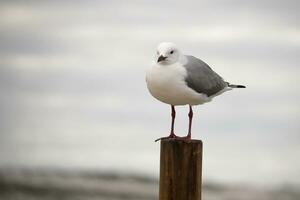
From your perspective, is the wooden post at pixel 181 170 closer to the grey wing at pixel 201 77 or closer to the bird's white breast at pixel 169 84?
the bird's white breast at pixel 169 84

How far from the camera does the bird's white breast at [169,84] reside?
5.94 meters

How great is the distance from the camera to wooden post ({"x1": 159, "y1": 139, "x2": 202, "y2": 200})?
5.07 m

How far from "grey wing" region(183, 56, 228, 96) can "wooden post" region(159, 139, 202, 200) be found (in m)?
1.16

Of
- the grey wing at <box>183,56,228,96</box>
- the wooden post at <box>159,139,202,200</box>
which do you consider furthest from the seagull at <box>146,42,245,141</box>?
the wooden post at <box>159,139,202,200</box>

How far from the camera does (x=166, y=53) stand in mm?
6035

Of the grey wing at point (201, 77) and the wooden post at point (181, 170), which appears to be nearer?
the wooden post at point (181, 170)

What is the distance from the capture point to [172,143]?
511 centimetres

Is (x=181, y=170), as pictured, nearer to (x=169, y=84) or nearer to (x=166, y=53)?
(x=169, y=84)

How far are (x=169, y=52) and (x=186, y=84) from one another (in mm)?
333

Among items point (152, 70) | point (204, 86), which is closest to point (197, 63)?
point (204, 86)

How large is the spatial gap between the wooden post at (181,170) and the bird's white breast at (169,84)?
0.91m

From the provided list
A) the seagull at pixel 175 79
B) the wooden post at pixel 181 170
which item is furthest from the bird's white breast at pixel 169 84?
the wooden post at pixel 181 170

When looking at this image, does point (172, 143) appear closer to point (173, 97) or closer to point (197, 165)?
point (197, 165)

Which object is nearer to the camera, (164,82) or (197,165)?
(197,165)
